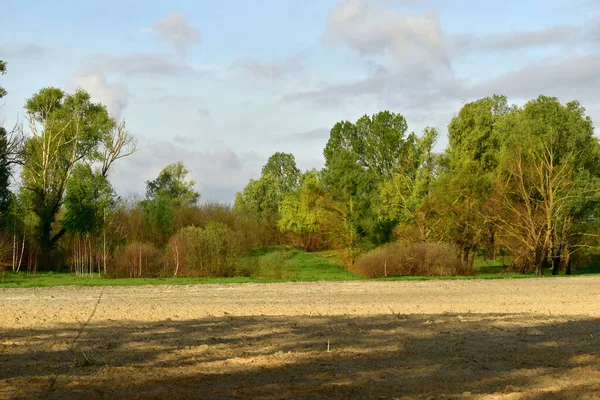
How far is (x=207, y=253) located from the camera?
132ft

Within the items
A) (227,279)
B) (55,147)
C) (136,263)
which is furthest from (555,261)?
(55,147)

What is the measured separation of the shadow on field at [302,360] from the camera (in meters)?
9.09

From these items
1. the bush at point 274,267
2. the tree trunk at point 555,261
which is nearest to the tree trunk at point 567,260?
the tree trunk at point 555,261

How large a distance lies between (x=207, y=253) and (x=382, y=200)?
55.1 ft

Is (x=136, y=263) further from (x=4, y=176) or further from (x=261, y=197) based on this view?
(x=261, y=197)

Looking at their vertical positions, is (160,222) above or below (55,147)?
below

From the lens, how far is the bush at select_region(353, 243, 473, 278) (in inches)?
1761

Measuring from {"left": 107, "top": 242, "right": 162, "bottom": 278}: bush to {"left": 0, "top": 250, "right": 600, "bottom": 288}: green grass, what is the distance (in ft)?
4.38

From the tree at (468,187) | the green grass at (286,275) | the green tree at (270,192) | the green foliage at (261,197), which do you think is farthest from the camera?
the green foliage at (261,197)

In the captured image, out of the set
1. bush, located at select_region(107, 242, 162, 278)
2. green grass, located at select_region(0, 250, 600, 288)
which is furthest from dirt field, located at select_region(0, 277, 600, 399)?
bush, located at select_region(107, 242, 162, 278)

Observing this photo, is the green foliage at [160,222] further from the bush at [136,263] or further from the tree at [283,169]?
the tree at [283,169]

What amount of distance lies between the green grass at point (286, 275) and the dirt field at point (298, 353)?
1588 cm

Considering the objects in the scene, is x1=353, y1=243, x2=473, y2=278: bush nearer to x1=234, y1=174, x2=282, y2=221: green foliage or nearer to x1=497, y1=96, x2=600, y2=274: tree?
x1=497, y1=96, x2=600, y2=274: tree

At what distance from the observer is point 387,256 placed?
44844mm
